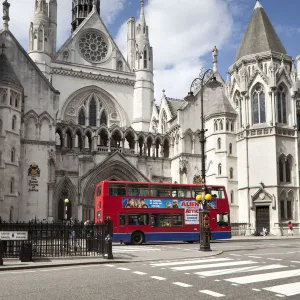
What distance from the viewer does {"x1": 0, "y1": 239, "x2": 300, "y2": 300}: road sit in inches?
367

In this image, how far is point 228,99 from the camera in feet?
147

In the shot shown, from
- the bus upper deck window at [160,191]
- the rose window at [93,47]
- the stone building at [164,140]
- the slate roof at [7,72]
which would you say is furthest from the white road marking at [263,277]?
the rose window at [93,47]

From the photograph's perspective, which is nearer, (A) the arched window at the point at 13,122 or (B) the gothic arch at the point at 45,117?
(A) the arched window at the point at 13,122

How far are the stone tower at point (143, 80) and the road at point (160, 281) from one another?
39854mm

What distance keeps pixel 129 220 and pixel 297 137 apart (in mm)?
21960

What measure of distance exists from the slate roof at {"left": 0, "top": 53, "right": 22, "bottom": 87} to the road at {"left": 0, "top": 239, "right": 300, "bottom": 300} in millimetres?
25148

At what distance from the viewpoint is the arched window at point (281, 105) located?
42.1 m

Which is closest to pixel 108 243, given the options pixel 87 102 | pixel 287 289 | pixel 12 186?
pixel 287 289

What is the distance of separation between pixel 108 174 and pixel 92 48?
19.8m

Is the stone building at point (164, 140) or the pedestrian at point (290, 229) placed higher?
the stone building at point (164, 140)

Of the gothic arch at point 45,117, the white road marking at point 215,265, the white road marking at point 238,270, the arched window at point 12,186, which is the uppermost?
the gothic arch at point 45,117

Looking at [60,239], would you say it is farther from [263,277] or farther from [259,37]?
[259,37]

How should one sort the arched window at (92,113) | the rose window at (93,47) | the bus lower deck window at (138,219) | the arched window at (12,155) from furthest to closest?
the rose window at (93,47)
the arched window at (92,113)
the arched window at (12,155)
the bus lower deck window at (138,219)

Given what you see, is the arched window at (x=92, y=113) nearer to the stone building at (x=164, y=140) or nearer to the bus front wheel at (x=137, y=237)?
the stone building at (x=164, y=140)
